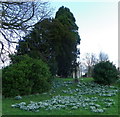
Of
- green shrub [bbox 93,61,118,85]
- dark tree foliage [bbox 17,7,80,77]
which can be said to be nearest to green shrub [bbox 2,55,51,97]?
dark tree foliage [bbox 17,7,80,77]

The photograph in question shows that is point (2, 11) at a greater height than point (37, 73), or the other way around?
point (2, 11)

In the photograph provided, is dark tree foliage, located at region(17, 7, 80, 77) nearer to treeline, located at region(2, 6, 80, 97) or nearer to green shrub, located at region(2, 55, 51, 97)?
treeline, located at region(2, 6, 80, 97)

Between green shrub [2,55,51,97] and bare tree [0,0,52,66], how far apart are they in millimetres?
1822

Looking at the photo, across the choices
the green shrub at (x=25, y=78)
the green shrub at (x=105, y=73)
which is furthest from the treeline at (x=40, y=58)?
the green shrub at (x=105, y=73)

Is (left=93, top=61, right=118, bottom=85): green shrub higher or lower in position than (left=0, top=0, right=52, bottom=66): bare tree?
lower

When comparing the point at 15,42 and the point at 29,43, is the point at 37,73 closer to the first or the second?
the point at 15,42

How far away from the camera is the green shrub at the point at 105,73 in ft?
45.0

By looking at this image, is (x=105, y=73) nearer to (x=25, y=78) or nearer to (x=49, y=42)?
(x=49, y=42)

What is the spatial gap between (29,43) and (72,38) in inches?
137

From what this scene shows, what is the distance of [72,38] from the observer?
53.2 ft

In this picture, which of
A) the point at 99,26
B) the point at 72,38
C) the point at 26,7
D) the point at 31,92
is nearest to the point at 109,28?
the point at 99,26

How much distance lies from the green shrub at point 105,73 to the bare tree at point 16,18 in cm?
525

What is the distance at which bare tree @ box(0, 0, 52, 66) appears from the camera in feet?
38.5

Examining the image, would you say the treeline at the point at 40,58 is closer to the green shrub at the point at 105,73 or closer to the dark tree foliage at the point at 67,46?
the dark tree foliage at the point at 67,46
